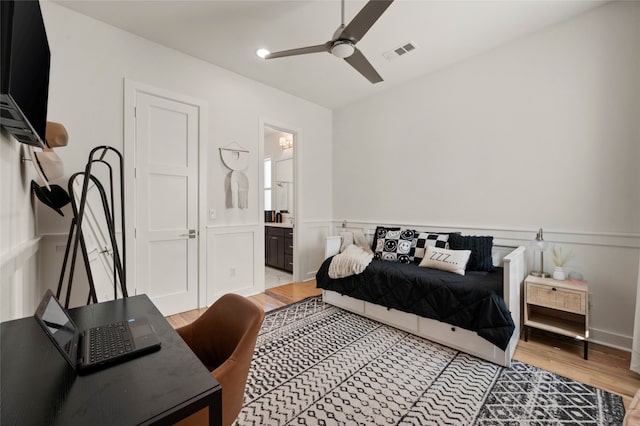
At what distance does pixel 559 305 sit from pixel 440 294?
35.5 inches

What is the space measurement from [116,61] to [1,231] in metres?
2.09

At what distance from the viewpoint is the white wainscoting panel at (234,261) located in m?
3.21

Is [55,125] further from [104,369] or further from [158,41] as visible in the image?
[104,369]

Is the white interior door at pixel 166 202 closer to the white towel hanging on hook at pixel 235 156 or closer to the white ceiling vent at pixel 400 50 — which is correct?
the white towel hanging on hook at pixel 235 156

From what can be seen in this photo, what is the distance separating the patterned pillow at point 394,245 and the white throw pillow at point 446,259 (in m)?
0.31


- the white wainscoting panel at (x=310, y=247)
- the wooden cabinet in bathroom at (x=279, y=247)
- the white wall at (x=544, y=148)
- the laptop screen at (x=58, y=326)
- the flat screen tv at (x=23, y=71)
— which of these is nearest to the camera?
the laptop screen at (x=58, y=326)

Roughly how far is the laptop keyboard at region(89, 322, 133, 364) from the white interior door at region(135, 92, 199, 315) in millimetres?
2019

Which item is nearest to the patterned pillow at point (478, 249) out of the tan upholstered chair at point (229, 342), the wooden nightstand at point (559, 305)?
the wooden nightstand at point (559, 305)

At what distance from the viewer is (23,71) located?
3.44ft

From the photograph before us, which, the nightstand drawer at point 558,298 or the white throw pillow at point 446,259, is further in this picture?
the white throw pillow at point 446,259

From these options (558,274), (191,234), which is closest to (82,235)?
(191,234)

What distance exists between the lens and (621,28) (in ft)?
7.32

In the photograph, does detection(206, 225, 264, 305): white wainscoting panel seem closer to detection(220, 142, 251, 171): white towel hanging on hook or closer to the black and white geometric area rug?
detection(220, 142, 251, 171): white towel hanging on hook

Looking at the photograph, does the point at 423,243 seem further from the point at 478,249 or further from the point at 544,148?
the point at 544,148
